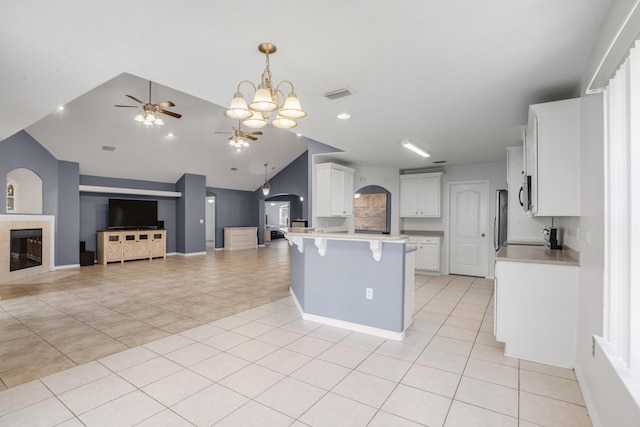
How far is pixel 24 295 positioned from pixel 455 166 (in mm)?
8627

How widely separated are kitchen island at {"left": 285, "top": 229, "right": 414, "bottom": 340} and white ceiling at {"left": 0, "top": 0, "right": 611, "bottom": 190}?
1564 mm

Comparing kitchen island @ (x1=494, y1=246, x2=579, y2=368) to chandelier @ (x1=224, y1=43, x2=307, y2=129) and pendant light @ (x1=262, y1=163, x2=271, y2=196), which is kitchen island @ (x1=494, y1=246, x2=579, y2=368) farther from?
pendant light @ (x1=262, y1=163, x2=271, y2=196)

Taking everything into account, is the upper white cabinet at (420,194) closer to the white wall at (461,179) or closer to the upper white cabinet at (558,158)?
the white wall at (461,179)

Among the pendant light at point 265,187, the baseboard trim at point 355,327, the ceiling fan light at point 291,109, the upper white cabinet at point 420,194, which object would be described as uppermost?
the pendant light at point 265,187

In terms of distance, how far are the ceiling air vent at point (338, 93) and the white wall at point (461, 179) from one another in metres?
4.74

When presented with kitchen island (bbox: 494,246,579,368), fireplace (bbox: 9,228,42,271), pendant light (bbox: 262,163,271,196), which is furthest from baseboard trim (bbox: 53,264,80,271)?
kitchen island (bbox: 494,246,579,368)

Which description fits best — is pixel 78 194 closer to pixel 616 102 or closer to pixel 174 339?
pixel 174 339

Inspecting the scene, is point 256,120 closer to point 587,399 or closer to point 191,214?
point 587,399

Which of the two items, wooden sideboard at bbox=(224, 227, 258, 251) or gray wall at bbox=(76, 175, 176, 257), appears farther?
wooden sideboard at bbox=(224, 227, 258, 251)

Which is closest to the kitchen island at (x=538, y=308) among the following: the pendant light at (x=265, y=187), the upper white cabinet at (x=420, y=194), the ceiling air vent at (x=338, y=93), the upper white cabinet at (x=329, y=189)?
the ceiling air vent at (x=338, y=93)

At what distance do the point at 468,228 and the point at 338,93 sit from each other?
5.14 meters

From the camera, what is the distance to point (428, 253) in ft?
22.5

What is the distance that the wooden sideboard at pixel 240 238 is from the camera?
468 inches

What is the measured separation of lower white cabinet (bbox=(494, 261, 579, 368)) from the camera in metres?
2.66
